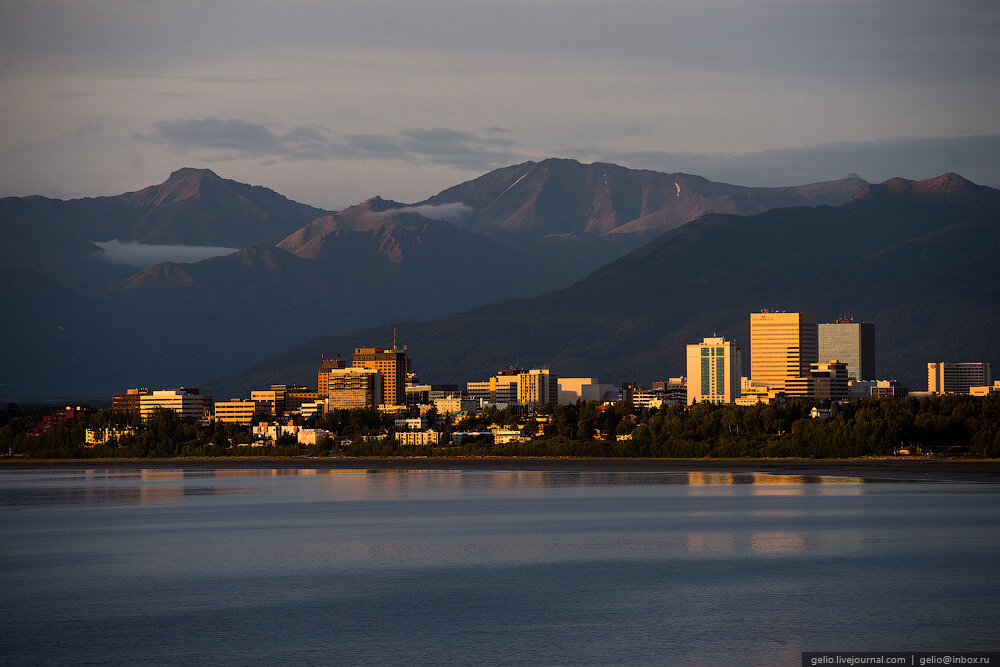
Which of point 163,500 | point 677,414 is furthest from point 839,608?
point 677,414

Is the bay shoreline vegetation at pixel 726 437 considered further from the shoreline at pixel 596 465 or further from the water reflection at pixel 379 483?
the water reflection at pixel 379 483

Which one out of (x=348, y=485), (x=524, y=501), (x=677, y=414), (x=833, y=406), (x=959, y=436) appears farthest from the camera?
(x=833, y=406)

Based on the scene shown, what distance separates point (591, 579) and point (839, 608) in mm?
10604

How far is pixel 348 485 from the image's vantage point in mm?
117688

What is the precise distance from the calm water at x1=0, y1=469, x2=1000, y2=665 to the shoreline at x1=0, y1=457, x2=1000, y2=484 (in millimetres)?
27677

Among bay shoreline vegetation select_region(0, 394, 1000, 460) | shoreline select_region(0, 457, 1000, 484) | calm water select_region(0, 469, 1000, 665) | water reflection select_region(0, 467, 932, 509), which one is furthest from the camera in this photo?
bay shoreline vegetation select_region(0, 394, 1000, 460)

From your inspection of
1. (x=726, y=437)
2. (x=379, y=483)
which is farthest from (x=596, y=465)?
(x=379, y=483)

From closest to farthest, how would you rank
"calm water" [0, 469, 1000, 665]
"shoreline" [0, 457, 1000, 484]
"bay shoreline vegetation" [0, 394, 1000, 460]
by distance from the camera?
1. "calm water" [0, 469, 1000, 665]
2. "shoreline" [0, 457, 1000, 484]
3. "bay shoreline vegetation" [0, 394, 1000, 460]

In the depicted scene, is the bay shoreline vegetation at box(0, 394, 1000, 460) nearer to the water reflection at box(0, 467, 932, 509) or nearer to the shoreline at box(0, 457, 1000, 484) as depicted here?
the shoreline at box(0, 457, 1000, 484)

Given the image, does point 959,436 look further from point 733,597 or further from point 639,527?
point 733,597

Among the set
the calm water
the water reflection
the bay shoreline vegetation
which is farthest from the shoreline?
the calm water

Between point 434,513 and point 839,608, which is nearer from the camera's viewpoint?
point 839,608

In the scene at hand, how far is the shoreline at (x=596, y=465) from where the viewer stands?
121m

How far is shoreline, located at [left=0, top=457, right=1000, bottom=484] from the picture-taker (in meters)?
Result: 121
